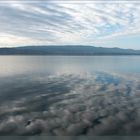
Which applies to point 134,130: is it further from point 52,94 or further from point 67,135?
point 52,94

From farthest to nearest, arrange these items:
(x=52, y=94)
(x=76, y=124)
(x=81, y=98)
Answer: (x=52, y=94) → (x=81, y=98) → (x=76, y=124)

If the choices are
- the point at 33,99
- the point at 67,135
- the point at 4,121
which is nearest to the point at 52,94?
the point at 33,99

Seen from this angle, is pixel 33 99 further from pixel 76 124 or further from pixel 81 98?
pixel 76 124

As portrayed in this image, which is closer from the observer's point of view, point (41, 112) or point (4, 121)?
point (4, 121)

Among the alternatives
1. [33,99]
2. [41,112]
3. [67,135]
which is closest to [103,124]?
[67,135]

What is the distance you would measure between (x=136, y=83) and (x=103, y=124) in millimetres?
14264

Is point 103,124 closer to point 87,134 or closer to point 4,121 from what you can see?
point 87,134

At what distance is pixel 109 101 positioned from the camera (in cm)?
1688

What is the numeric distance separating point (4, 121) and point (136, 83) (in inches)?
659

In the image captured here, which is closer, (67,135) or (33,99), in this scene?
(67,135)

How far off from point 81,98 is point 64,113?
429 centimetres

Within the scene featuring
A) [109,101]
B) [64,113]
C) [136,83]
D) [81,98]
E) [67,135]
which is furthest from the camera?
[136,83]

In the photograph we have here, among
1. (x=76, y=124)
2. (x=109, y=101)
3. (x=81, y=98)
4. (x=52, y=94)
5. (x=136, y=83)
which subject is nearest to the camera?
(x=76, y=124)

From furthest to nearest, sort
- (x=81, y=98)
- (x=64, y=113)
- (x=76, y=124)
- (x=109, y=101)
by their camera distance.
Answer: (x=81, y=98)
(x=109, y=101)
(x=64, y=113)
(x=76, y=124)
